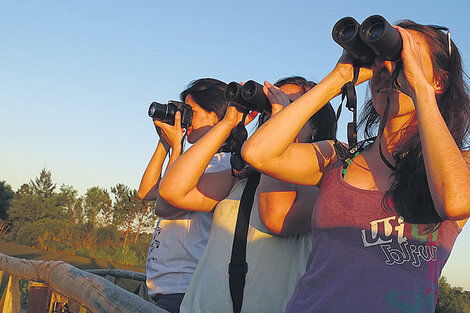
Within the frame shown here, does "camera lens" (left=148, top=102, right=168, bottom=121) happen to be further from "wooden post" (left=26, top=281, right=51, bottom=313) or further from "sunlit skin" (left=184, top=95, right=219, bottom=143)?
"wooden post" (left=26, top=281, right=51, bottom=313)

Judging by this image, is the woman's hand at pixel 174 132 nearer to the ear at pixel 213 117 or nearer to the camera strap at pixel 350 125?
the ear at pixel 213 117

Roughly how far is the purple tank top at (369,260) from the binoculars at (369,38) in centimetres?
38

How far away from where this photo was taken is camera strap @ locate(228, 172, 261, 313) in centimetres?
167

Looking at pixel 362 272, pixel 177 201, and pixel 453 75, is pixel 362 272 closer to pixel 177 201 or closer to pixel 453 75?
pixel 453 75

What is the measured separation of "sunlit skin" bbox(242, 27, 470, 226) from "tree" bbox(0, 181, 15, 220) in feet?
77.8

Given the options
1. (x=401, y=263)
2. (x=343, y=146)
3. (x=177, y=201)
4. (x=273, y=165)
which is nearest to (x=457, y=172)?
(x=401, y=263)

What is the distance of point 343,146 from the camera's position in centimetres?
148

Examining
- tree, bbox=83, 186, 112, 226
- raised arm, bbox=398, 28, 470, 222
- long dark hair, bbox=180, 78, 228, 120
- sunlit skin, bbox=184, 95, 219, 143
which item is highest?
tree, bbox=83, 186, 112, 226

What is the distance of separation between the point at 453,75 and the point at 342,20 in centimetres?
37

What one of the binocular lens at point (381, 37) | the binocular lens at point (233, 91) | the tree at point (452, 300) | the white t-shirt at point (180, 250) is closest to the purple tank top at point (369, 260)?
the binocular lens at point (381, 37)

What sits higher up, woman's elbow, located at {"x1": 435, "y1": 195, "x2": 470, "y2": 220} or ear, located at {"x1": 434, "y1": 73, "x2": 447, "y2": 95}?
ear, located at {"x1": 434, "y1": 73, "x2": 447, "y2": 95}

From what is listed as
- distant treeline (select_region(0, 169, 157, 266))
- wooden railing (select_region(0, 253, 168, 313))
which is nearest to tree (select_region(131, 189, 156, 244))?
distant treeline (select_region(0, 169, 157, 266))

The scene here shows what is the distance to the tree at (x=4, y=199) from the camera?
908 inches

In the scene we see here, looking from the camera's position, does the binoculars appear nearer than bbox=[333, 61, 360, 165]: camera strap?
Yes
